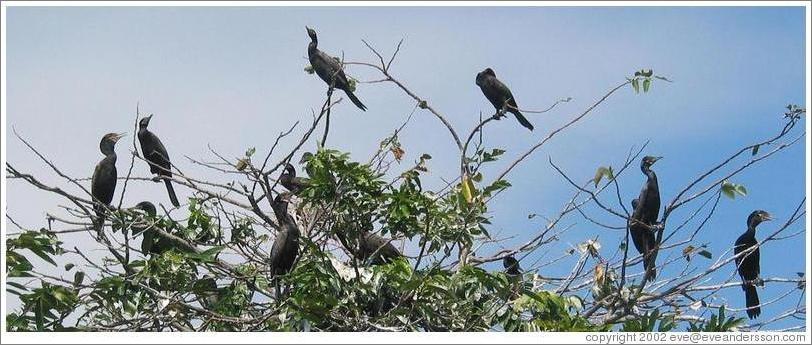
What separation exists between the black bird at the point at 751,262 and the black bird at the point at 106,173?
3.69m

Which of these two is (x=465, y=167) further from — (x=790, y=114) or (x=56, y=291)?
(x=56, y=291)

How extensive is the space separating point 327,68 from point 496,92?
134 cm

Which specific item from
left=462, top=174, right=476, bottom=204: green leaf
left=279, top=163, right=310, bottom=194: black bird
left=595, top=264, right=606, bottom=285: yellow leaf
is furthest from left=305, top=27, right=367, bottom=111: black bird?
left=595, top=264, right=606, bottom=285: yellow leaf

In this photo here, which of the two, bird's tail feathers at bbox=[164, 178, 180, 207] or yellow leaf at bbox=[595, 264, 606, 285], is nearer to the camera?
yellow leaf at bbox=[595, 264, 606, 285]

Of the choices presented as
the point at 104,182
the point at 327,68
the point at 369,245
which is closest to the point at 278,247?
the point at 369,245

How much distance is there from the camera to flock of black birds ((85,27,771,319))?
20.1ft

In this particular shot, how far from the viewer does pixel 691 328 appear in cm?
583

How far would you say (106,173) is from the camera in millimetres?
7523

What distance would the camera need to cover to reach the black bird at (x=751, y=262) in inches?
272

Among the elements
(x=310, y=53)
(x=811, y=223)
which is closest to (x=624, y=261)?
(x=811, y=223)

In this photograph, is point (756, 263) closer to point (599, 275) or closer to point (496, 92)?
point (599, 275)

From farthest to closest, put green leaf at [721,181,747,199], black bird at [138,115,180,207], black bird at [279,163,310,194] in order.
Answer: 1. black bird at [138,115,180,207]
2. black bird at [279,163,310,194]
3. green leaf at [721,181,747,199]

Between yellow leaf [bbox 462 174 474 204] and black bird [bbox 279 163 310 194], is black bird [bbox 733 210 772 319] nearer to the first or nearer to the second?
yellow leaf [bbox 462 174 474 204]

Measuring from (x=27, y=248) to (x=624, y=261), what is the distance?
2.79m
